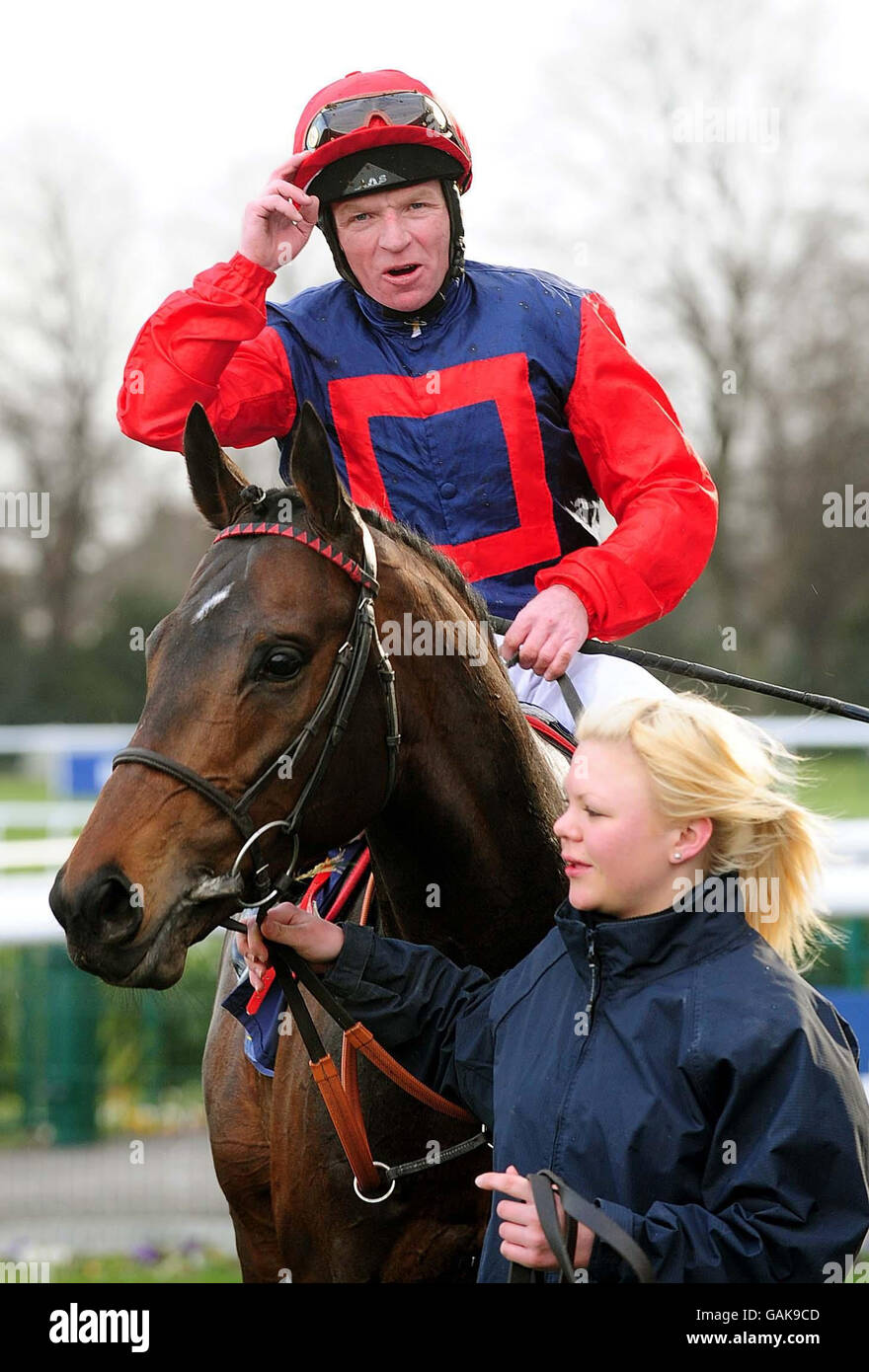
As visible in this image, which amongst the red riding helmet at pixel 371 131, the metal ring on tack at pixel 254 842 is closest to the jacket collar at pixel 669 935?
the metal ring on tack at pixel 254 842

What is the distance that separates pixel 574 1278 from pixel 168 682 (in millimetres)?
1016

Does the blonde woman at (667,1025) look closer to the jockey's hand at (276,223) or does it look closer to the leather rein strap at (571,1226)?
the leather rein strap at (571,1226)

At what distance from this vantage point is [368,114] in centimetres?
306

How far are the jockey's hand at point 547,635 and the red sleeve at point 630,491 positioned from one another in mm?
64

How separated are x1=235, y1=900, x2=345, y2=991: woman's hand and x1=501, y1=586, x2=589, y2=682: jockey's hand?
0.58 meters

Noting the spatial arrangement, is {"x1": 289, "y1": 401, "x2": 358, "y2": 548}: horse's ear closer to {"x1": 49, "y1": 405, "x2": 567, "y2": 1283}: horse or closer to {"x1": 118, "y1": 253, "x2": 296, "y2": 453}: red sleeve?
{"x1": 49, "y1": 405, "x2": 567, "y2": 1283}: horse

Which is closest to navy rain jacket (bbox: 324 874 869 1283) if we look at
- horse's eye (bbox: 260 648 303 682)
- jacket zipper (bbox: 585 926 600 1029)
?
jacket zipper (bbox: 585 926 600 1029)

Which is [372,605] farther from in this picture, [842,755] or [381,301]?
[842,755]

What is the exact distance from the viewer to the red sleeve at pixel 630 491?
2.91m

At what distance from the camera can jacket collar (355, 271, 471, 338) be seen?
318 cm

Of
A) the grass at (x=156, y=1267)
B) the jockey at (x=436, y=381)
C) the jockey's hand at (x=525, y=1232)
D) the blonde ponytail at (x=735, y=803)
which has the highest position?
the jockey at (x=436, y=381)
